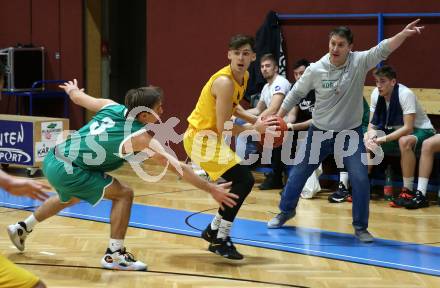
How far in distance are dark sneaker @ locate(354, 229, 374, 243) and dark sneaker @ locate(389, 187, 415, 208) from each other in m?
1.58

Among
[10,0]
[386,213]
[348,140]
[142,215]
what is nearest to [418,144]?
[386,213]

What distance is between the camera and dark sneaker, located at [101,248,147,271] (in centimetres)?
557

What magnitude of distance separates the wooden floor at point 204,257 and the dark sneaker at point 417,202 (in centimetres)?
8

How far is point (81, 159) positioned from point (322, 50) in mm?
4693

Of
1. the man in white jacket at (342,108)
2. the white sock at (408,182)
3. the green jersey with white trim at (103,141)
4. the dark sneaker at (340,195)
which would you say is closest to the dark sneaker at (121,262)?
the green jersey with white trim at (103,141)

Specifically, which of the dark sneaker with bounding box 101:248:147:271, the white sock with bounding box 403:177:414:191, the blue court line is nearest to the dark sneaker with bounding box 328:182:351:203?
the white sock with bounding box 403:177:414:191

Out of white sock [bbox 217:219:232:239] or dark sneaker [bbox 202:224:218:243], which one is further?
dark sneaker [bbox 202:224:218:243]

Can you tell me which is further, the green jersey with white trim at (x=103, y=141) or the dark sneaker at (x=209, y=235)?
the dark sneaker at (x=209, y=235)

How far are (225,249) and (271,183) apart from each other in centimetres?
318

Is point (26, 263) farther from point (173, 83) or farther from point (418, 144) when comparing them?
point (173, 83)

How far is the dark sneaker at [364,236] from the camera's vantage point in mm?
6479

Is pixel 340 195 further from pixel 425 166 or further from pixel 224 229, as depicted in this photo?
pixel 224 229

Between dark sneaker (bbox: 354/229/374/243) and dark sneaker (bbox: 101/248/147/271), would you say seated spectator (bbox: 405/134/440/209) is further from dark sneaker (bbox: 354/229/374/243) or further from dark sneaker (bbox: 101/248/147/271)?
dark sneaker (bbox: 101/248/147/271)

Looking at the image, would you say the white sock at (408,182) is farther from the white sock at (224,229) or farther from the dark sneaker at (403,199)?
the white sock at (224,229)
